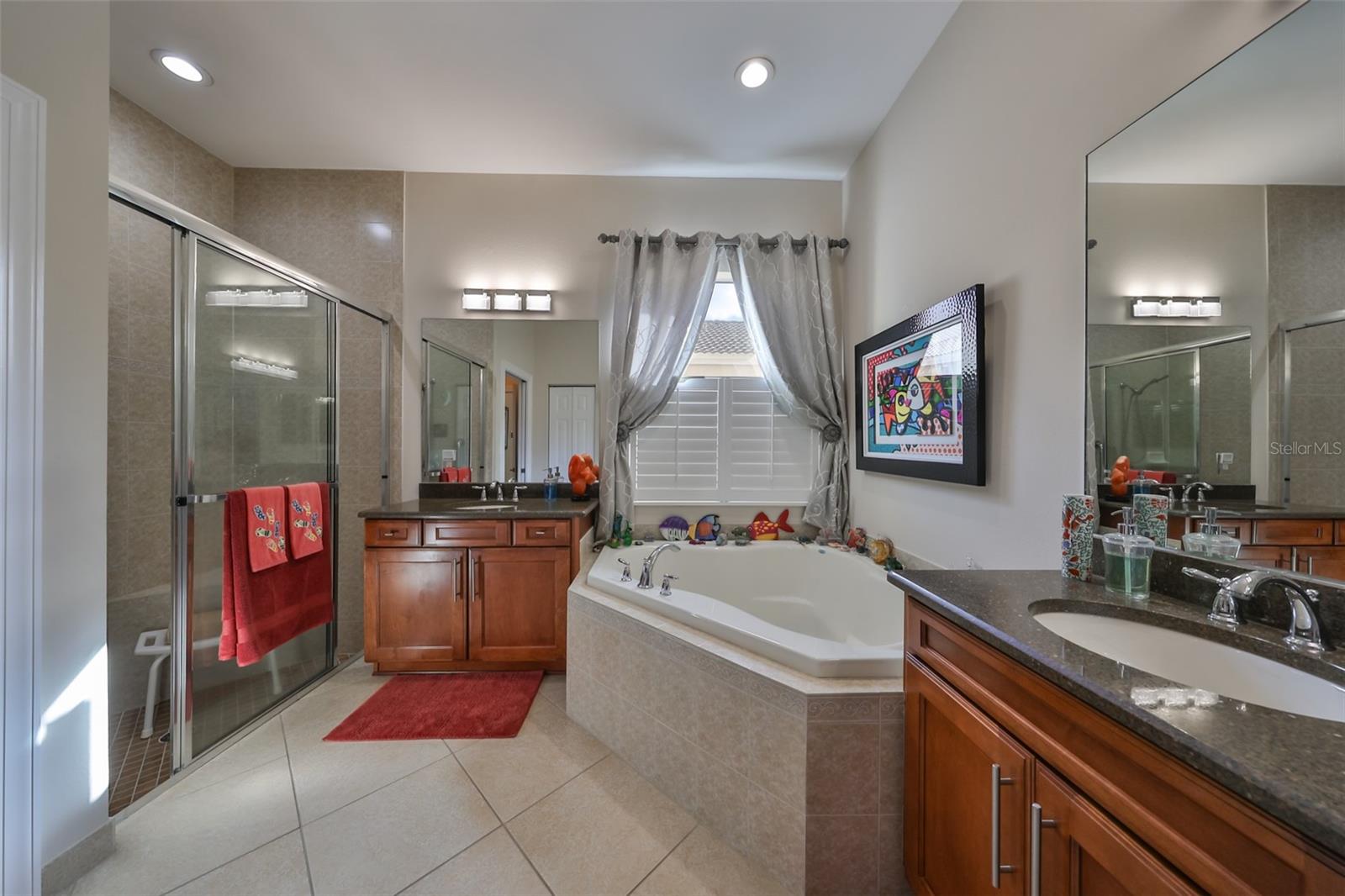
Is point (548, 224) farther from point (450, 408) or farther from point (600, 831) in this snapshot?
point (600, 831)

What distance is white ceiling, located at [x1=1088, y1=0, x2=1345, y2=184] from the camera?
2.61ft

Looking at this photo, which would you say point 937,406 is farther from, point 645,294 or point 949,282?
point 645,294

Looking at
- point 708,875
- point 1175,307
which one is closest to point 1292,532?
point 1175,307

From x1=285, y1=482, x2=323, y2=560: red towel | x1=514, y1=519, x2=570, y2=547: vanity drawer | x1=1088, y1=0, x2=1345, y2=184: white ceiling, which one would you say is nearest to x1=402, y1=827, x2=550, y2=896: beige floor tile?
x1=514, y1=519, x2=570, y2=547: vanity drawer

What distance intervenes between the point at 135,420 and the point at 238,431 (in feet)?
1.64

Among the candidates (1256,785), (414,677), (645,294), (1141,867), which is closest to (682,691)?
(1141,867)

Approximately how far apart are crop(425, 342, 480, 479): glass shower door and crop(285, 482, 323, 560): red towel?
2.42 feet

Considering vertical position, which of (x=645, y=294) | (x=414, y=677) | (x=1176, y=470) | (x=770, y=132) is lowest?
(x=414, y=677)

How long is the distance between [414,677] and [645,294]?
240 centimetres

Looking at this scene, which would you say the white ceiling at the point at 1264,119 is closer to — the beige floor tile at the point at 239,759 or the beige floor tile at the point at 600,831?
the beige floor tile at the point at 600,831

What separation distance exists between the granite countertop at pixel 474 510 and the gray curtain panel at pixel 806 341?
1351 mm

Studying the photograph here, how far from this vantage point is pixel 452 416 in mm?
2857

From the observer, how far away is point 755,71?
1.99 m

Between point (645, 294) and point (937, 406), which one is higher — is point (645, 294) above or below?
above
